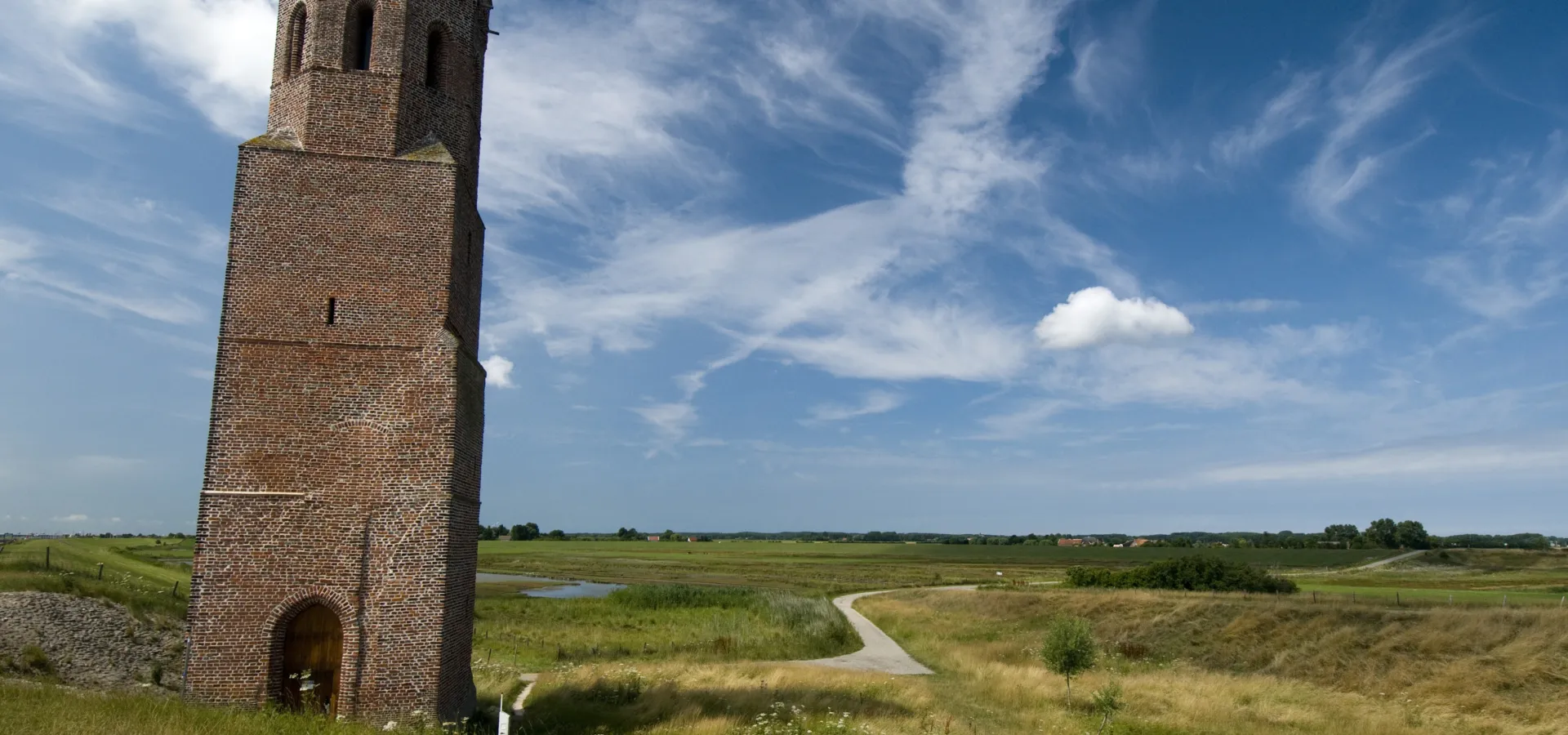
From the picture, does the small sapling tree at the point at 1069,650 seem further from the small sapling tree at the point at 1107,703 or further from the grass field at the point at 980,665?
the small sapling tree at the point at 1107,703

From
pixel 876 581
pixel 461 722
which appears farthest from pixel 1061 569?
pixel 461 722

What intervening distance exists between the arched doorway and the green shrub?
46085 millimetres

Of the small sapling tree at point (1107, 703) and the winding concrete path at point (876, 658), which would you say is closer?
the small sapling tree at point (1107, 703)

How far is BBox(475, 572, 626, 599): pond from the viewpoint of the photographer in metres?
62.5

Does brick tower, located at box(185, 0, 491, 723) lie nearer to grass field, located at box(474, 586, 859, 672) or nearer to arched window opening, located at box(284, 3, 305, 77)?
arched window opening, located at box(284, 3, 305, 77)

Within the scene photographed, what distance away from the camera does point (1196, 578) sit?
51.5 meters

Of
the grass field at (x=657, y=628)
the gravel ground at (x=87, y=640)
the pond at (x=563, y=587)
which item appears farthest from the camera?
the pond at (x=563, y=587)

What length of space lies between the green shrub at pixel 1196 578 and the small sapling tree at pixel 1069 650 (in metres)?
29.8

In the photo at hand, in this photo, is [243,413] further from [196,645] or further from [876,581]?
[876,581]

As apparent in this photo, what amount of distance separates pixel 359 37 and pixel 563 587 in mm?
60784

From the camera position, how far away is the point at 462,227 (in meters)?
16.4

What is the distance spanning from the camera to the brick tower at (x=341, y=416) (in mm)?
13852

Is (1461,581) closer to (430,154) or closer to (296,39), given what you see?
(430,154)

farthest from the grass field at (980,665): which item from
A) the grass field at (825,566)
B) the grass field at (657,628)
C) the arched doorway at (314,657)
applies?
the grass field at (825,566)
